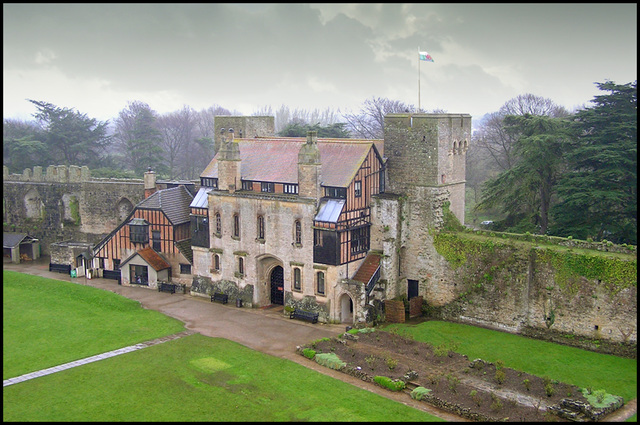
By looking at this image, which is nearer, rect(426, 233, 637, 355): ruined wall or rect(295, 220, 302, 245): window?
rect(426, 233, 637, 355): ruined wall

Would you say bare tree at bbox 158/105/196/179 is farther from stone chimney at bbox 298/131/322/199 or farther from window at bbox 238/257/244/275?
stone chimney at bbox 298/131/322/199

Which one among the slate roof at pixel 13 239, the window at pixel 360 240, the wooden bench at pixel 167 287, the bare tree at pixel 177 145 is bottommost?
the wooden bench at pixel 167 287

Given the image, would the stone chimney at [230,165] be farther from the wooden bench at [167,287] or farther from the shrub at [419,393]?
the shrub at [419,393]

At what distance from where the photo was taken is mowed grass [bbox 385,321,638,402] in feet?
80.3

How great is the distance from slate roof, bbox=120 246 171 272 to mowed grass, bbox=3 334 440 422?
11615 millimetres

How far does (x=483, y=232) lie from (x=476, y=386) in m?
10.2

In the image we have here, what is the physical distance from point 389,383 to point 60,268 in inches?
1047

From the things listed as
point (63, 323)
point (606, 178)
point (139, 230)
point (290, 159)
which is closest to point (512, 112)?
point (606, 178)

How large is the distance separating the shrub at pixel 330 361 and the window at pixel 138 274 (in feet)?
52.0

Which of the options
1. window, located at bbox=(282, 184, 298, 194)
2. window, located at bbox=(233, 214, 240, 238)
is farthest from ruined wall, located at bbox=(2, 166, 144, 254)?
window, located at bbox=(282, 184, 298, 194)

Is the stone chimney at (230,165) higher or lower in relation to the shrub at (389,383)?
higher

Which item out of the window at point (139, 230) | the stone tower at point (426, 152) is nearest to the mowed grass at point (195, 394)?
the stone tower at point (426, 152)

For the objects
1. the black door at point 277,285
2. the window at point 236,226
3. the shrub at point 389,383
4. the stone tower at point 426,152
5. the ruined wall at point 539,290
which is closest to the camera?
the shrub at point 389,383

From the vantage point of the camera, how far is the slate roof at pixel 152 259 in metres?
38.9
